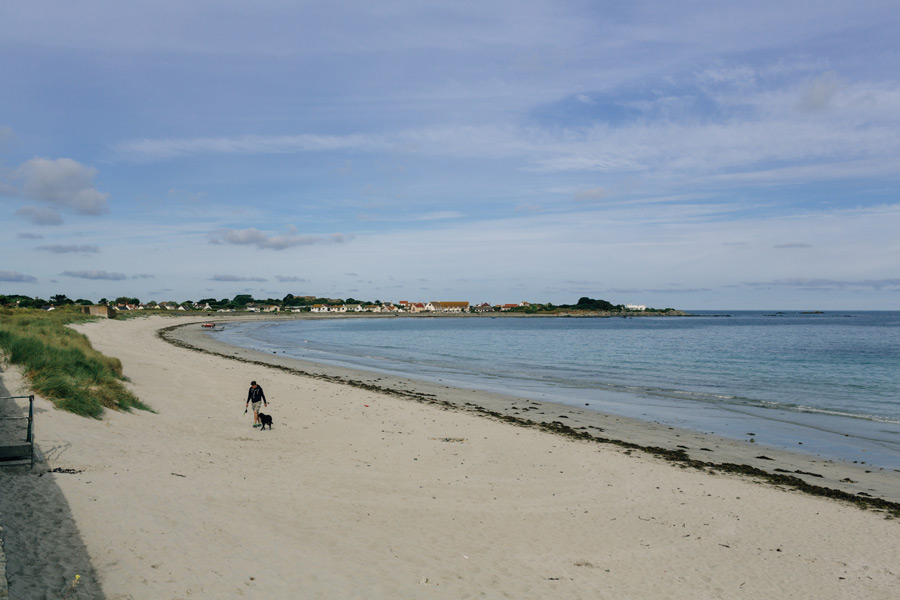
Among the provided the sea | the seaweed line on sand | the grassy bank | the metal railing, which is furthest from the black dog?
the sea

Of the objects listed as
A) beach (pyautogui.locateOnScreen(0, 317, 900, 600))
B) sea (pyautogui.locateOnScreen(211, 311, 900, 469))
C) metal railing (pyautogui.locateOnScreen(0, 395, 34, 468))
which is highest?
metal railing (pyautogui.locateOnScreen(0, 395, 34, 468))

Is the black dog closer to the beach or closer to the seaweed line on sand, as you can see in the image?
the beach

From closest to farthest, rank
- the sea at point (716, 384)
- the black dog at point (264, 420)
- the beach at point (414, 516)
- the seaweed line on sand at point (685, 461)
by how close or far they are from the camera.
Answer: the beach at point (414, 516) < the seaweed line on sand at point (685, 461) < the black dog at point (264, 420) < the sea at point (716, 384)

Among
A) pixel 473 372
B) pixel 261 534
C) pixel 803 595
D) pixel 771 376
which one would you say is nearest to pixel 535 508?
pixel 803 595

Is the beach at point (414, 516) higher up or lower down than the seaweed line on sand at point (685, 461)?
higher up

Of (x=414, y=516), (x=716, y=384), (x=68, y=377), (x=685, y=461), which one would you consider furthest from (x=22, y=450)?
(x=716, y=384)

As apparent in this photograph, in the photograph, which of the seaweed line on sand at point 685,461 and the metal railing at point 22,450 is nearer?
the metal railing at point 22,450

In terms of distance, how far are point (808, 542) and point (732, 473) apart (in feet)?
15.0

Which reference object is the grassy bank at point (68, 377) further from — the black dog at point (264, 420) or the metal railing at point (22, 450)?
the metal railing at point (22, 450)

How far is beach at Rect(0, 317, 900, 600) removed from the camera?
267 inches

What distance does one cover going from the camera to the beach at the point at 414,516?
677 centimetres

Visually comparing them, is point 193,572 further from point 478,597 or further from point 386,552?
point 478,597

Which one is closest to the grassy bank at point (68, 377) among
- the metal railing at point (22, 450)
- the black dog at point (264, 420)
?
the black dog at point (264, 420)

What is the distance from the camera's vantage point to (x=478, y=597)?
6895 mm
